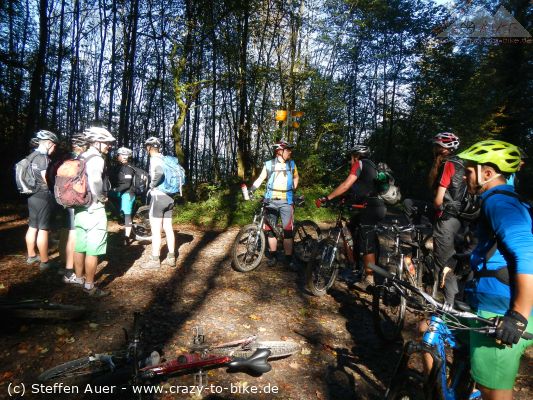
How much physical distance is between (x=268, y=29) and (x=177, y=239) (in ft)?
42.3

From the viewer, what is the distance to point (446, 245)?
418cm

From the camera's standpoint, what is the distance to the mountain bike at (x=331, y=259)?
5211mm

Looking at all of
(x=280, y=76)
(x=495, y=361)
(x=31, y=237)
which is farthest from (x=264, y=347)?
(x=280, y=76)

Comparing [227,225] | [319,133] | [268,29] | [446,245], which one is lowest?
[227,225]

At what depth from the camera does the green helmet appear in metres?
2.09

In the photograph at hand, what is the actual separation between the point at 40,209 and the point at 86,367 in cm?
333

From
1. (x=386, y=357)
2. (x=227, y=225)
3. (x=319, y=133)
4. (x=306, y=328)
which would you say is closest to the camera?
(x=386, y=357)

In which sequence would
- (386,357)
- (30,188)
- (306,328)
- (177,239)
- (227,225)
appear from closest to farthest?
1. (386,357)
2. (306,328)
3. (30,188)
4. (177,239)
5. (227,225)

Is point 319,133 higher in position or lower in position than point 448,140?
higher

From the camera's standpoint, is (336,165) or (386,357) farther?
(336,165)

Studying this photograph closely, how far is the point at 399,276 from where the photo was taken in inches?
162

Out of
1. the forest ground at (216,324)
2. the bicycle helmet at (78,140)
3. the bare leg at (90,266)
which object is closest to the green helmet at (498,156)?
the forest ground at (216,324)

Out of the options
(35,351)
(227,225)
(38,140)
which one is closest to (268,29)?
(227,225)

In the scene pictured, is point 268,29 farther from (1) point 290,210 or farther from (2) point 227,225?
(1) point 290,210
